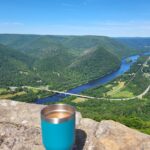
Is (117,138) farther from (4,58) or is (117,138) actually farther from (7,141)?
(4,58)

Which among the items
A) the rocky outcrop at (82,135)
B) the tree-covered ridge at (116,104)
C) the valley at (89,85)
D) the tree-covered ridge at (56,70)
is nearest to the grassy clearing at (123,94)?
the valley at (89,85)

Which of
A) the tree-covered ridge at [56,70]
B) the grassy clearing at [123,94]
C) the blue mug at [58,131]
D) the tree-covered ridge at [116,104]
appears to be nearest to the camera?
the blue mug at [58,131]

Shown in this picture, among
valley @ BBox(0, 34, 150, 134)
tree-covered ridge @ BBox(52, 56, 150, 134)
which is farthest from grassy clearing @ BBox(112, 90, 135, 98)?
tree-covered ridge @ BBox(52, 56, 150, 134)

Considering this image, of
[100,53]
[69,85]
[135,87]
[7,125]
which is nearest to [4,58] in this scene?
[100,53]

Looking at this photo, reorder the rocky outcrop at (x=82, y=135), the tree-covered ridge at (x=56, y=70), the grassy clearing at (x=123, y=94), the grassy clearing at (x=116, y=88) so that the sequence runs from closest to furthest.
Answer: the rocky outcrop at (x=82, y=135) < the grassy clearing at (x=123, y=94) < the grassy clearing at (x=116, y=88) < the tree-covered ridge at (x=56, y=70)

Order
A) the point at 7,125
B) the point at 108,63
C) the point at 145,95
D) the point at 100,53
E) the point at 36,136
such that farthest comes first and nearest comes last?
the point at 100,53
the point at 108,63
the point at 145,95
the point at 7,125
the point at 36,136

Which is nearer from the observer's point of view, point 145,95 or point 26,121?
point 26,121

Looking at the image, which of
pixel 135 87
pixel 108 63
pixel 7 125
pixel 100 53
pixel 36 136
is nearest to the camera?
pixel 36 136

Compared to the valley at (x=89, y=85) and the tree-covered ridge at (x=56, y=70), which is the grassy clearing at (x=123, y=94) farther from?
the tree-covered ridge at (x=56, y=70)

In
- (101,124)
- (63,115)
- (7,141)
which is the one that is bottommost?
(7,141)
